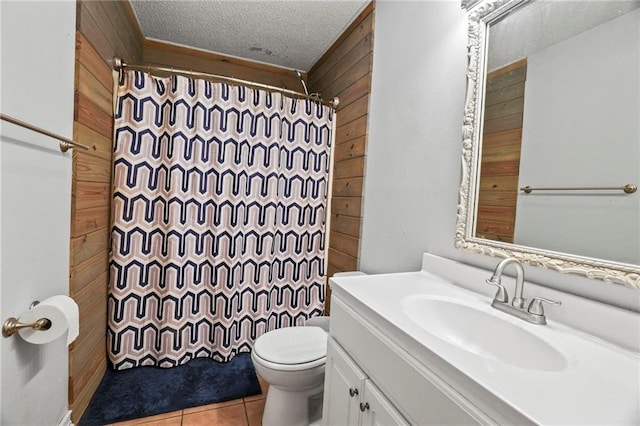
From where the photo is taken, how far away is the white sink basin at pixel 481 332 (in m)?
0.74

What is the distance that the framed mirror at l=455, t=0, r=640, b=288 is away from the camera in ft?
2.49

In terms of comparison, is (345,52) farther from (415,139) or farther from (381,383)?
(381,383)

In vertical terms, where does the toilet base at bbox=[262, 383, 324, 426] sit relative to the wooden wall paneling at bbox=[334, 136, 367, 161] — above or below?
below

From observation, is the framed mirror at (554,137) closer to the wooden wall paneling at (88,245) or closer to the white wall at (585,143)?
the white wall at (585,143)

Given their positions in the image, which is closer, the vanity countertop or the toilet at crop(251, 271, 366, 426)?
the vanity countertop

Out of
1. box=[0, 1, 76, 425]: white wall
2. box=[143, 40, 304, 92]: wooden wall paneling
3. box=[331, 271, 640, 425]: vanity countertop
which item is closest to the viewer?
box=[331, 271, 640, 425]: vanity countertop

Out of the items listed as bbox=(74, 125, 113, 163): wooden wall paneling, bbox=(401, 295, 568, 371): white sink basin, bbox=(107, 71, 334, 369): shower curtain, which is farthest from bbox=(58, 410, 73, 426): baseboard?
bbox=(401, 295, 568, 371): white sink basin

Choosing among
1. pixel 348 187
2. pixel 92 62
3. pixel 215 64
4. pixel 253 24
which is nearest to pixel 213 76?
pixel 253 24

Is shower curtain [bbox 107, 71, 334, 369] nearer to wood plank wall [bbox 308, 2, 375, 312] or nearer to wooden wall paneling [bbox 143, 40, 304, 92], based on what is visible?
wood plank wall [bbox 308, 2, 375, 312]

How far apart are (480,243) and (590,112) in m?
0.52

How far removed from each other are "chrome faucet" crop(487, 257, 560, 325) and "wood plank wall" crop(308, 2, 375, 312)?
102 cm

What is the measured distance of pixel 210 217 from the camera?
1917 mm

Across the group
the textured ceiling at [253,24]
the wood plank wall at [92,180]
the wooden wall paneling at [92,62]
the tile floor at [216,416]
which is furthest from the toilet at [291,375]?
the textured ceiling at [253,24]

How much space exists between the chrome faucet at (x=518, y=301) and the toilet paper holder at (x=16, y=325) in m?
1.42
